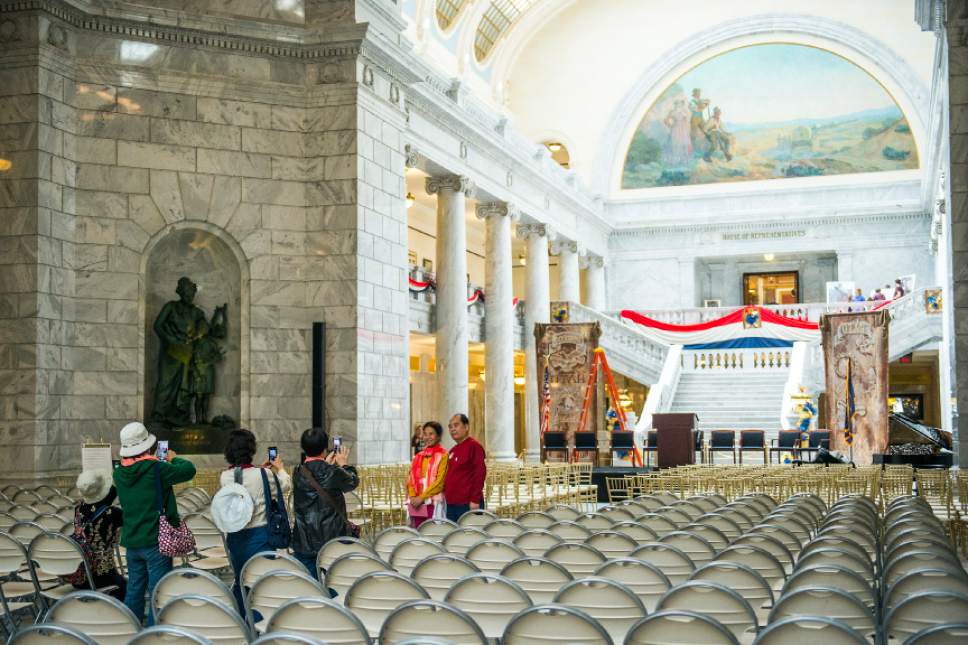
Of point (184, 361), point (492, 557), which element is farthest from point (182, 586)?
point (184, 361)

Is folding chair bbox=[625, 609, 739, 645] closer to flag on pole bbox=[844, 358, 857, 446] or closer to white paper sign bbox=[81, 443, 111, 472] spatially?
white paper sign bbox=[81, 443, 111, 472]

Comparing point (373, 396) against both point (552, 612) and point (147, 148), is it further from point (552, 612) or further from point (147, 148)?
point (552, 612)

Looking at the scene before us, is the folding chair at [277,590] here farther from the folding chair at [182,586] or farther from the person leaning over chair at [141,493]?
the person leaning over chair at [141,493]

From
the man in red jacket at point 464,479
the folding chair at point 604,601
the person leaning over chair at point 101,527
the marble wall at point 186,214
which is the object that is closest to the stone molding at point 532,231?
the marble wall at point 186,214

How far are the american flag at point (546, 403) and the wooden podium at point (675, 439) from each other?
7.85 feet

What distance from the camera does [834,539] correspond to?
6.96 meters

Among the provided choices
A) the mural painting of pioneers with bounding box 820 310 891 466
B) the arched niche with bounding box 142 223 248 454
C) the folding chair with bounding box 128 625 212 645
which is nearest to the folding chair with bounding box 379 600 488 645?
the folding chair with bounding box 128 625 212 645

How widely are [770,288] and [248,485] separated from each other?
37.8 m

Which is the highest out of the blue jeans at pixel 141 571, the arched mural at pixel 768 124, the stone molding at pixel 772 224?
the arched mural at pixel 768 124

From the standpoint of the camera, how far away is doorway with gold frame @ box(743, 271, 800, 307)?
4266 cm

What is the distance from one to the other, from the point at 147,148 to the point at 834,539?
14.3m

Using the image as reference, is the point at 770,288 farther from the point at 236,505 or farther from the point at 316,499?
the point at 236,505

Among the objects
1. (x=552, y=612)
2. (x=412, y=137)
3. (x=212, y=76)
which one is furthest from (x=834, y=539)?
(x=412, y=137)

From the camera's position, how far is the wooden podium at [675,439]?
23.8 m
